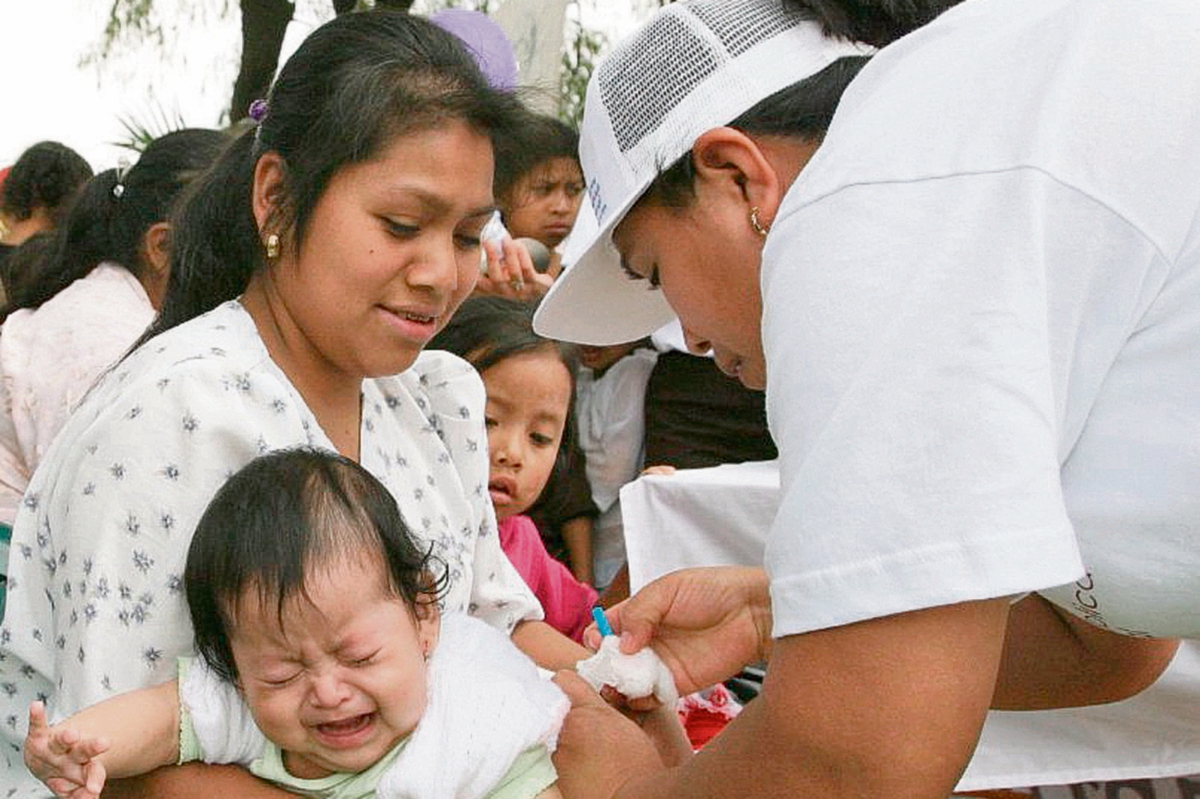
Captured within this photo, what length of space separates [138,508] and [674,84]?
78cm

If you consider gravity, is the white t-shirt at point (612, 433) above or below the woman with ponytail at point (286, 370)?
below

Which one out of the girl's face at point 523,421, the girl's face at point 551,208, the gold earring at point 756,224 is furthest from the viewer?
the girl's face at point 551,208

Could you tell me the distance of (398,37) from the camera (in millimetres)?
2189

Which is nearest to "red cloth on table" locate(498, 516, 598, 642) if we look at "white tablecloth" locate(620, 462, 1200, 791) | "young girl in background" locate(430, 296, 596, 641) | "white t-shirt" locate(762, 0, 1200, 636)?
"young girl in background" locate(430, 296, 596, 641)

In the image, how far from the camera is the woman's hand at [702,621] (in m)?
2.20

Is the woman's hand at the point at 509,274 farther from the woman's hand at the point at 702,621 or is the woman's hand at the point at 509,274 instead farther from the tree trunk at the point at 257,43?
the tree trunk at the point at 257,43

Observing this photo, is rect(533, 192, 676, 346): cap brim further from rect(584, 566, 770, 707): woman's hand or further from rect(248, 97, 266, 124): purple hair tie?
rect(248, 97, 266, 124): purple hair tie

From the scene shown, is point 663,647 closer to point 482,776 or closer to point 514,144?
point 482,776

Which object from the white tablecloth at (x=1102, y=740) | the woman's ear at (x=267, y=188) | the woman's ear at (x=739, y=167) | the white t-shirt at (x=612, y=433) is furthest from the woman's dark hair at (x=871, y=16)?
the white t-shirt at (x=612, y=433)

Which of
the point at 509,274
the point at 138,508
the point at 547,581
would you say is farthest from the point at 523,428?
the point at 138,508

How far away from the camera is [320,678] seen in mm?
1865

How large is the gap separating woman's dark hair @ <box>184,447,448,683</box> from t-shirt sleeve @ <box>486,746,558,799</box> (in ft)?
0.81

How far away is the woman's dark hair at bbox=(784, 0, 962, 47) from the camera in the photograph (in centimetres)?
176

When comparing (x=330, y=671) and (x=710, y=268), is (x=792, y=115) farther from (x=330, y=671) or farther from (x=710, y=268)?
(x=330, y=671)
